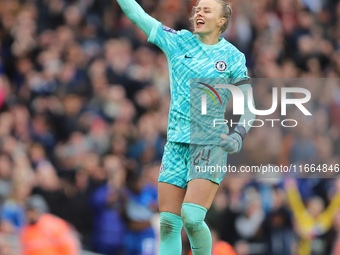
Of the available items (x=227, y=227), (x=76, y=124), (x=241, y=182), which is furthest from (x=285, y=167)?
(x=76, y=124)

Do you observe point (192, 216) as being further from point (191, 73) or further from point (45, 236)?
point (45, 236)

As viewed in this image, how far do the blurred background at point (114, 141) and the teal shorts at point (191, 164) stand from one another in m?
3.45

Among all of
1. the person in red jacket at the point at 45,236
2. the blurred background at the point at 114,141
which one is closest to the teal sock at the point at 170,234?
the blurred background at the point at 114,141

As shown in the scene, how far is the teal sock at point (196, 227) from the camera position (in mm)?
4586

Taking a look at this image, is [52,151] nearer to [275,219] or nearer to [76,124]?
[76,124]

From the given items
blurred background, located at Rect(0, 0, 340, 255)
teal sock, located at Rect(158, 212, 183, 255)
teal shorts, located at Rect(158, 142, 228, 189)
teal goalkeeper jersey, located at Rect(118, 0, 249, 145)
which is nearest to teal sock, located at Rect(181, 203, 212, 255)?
teal sock, located at Rect(158, 212, 183, 255)

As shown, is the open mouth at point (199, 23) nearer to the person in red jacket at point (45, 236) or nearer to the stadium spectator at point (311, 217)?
the person in red jacket at point (45, 236)

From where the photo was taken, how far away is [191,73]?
16.1 ft

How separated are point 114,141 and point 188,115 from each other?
495cm

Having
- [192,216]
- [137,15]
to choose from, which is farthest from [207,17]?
[192,216]

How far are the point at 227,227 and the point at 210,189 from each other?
169 inches

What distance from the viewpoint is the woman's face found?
195 inches

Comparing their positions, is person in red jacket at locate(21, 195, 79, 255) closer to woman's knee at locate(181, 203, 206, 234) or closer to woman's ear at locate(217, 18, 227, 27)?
woman's knee at locate(181, 203, 206, 234)

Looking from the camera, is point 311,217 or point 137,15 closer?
point 137,15
